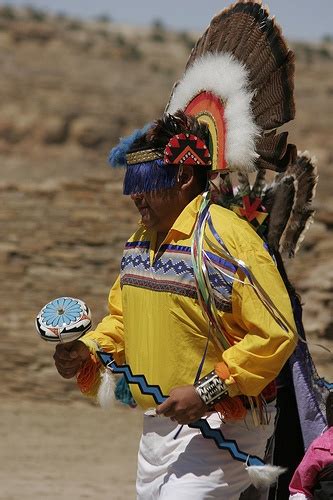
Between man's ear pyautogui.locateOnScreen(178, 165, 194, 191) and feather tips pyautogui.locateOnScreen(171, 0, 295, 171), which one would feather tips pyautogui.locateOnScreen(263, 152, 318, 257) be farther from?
man's ear pyautogui.locateOnScreen(178, 165, 194, 191)

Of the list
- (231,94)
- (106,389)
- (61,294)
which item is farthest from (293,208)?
(61,294)

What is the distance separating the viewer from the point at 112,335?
3.83m

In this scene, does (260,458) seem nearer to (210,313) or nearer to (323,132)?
(210,313)

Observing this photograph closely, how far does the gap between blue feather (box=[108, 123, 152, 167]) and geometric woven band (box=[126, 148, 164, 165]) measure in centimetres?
6

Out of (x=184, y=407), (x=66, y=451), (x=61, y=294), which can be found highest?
(x=184, y=407)

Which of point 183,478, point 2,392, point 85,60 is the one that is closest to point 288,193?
point 183,478

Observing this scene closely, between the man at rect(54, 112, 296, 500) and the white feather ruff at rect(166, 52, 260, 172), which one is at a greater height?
the white feather ruff at rect(166, 52, 260, 172)

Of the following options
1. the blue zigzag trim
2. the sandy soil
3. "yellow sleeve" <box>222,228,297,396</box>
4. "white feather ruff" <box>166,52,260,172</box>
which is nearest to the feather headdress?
"white feather ruff" <box>166,52,260,172</box>

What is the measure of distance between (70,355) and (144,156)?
0.75 metres

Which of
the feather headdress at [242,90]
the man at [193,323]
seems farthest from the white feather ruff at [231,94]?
the man at [193,323]

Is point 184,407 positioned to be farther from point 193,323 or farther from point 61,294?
point 61,294

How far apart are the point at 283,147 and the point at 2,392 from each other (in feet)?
22.7

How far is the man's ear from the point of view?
11.6ft

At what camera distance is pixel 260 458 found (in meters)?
3.40
